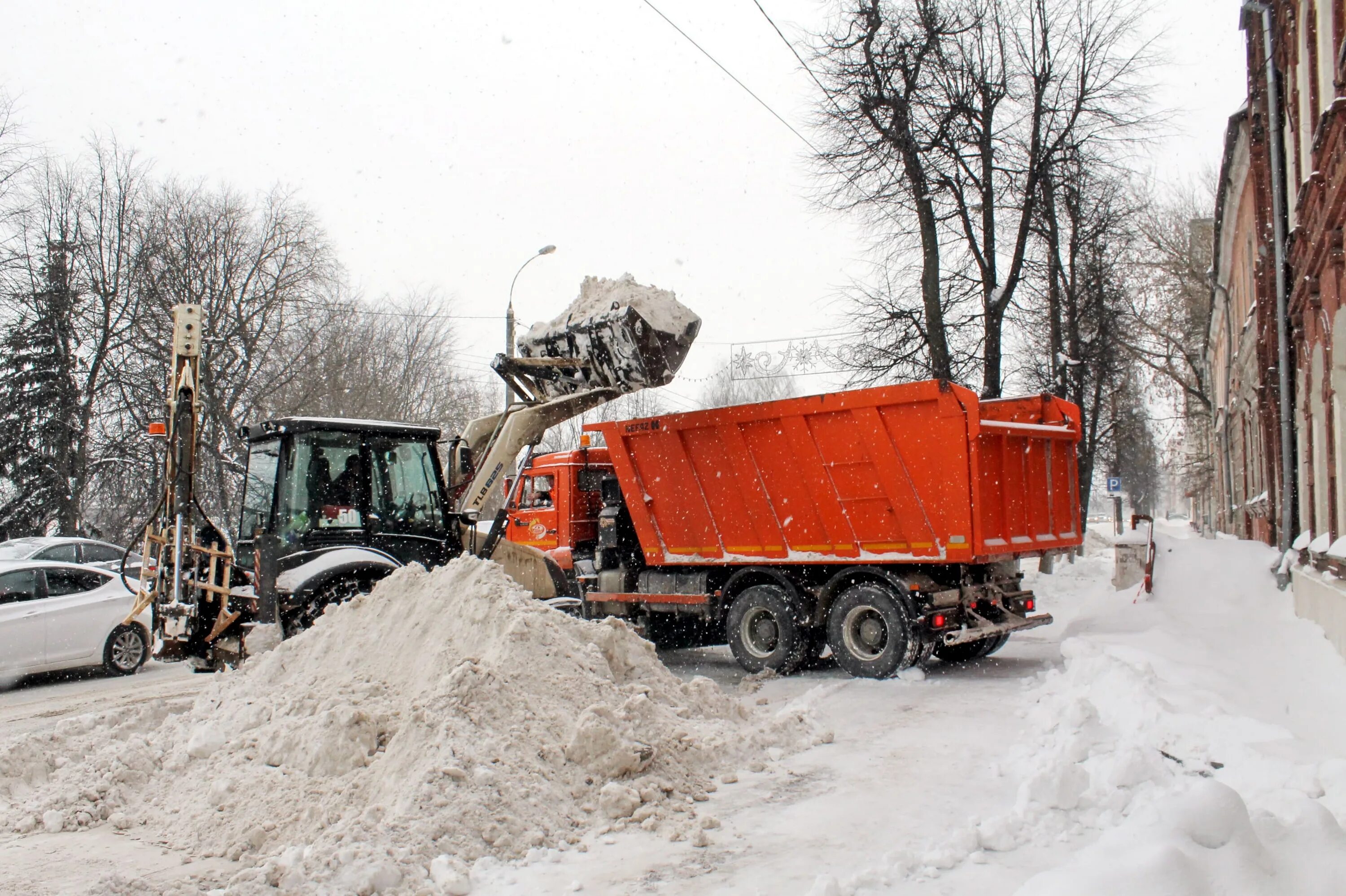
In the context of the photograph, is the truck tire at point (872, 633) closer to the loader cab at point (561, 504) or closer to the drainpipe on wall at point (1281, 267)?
the loader cab at point (561, 504)

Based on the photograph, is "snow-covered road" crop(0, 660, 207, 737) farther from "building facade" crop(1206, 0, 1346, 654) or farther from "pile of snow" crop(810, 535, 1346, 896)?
"building facade" crop(1206, 0, 1346, 654)

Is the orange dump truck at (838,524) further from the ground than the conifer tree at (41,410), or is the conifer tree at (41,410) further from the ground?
the conifer tree at (41,410)

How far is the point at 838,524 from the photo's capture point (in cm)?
957

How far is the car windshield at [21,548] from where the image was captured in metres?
15.8

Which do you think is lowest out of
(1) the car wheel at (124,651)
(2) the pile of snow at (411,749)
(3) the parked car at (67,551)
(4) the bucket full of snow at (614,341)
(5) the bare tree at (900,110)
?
(1) the car wheel at (124,651)

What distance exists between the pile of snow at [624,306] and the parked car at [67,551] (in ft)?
29.0

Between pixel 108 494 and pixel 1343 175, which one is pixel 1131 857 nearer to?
pixel 1343 175

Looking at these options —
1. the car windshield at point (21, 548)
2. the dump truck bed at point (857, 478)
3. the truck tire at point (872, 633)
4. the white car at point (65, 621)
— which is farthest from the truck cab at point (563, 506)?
the car windshield at point (21, 548)

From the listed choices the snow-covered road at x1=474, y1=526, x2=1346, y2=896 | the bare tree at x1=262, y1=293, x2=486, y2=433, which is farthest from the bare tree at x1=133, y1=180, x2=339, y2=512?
the snow-covered road at x1=474, y1=526, x2=1346, y2=896

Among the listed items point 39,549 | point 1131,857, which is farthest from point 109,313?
point 1131,857

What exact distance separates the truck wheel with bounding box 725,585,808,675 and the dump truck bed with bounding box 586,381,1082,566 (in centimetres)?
39

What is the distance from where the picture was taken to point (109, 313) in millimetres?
27047

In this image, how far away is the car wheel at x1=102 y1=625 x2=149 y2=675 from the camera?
38.5ft

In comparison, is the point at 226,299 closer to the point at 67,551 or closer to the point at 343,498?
the point at 67,551
